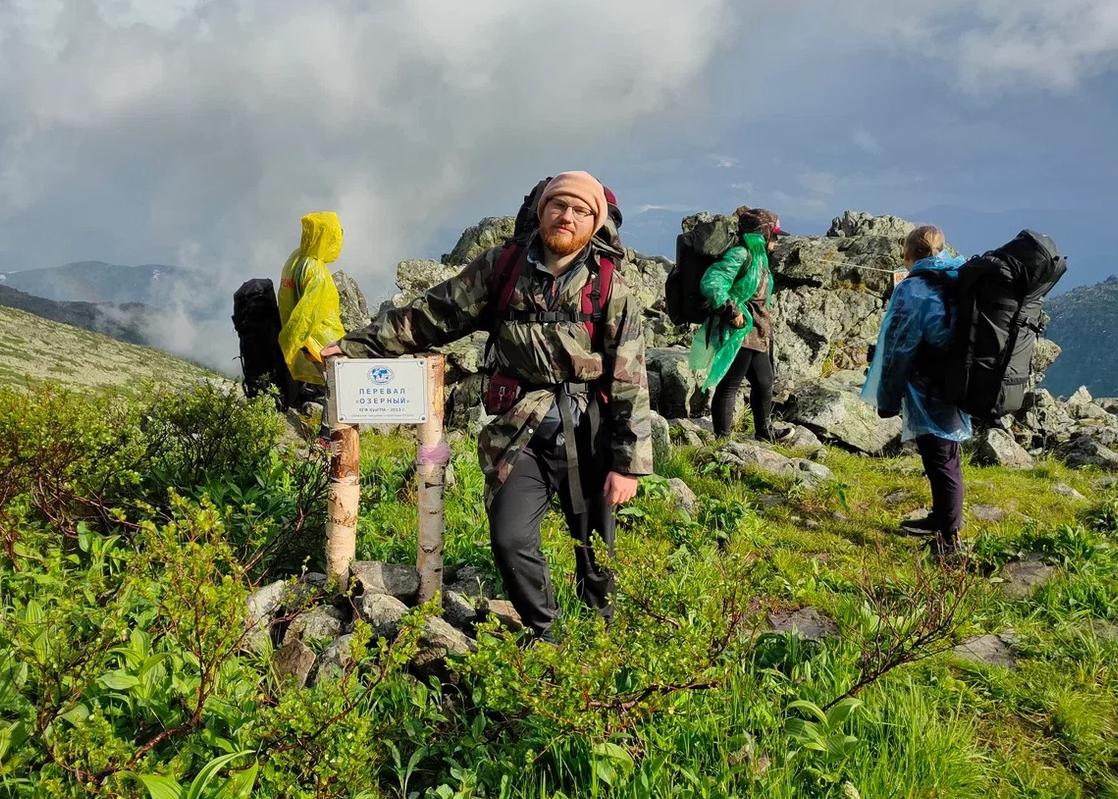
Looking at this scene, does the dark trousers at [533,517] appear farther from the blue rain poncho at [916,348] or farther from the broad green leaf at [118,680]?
the blue rain poncho at [916,348]

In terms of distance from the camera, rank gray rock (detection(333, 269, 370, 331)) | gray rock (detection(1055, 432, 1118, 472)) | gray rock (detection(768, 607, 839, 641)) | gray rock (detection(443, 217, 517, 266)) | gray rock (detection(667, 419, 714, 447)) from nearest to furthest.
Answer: gray rock (detection(768, 607, 839, 641)), gray rock (detection(667, 419, 714, 447)), gray rock (detection(1055, 432, 1118, 472)), gray rock (detection(333, 269, 370, 331)), gray rock (detection(443, 217, 517, 266))

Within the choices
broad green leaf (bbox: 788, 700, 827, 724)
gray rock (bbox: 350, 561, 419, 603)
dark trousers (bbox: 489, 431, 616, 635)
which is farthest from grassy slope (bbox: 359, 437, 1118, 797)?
gray rock (bbox: 350, 561, 419, 603)

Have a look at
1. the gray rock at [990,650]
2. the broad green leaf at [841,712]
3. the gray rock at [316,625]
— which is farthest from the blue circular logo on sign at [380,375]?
the gray rock at [990,650]

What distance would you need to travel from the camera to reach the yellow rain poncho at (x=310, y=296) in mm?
8492

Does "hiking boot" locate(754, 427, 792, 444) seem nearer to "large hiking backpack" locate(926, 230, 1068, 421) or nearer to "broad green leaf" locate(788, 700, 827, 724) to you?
"large hiking backpack" locate(926, 230, 1068, 421)

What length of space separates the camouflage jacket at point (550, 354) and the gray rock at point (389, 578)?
1.22 meters

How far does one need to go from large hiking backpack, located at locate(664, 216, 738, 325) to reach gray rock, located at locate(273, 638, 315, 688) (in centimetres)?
741

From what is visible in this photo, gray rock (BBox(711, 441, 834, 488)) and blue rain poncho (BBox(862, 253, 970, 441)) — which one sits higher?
blue rain poncho (BBox(862, 253, 970, 441))

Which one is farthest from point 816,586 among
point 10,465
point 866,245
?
point 866,245

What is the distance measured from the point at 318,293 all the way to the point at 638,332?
18.8 feet

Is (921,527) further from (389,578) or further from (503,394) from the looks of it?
(389,578)

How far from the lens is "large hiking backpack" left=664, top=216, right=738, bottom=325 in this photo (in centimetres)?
962

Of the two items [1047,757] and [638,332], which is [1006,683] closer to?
[1047,757]

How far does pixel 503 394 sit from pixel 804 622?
10.3 feet
